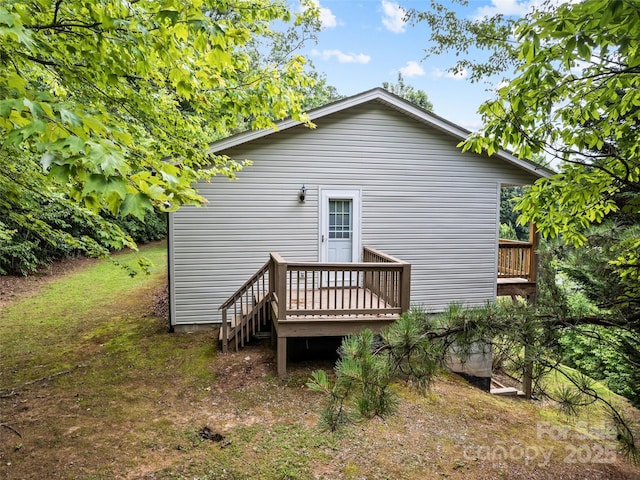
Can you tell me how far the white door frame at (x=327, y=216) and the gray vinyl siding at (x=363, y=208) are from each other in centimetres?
10

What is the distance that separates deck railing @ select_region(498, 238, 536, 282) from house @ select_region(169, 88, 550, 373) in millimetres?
1061

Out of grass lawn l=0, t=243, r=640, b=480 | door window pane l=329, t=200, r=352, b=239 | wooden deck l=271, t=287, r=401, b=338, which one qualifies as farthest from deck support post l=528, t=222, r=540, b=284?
wooden deck l=271, t=287, r=401, b=338

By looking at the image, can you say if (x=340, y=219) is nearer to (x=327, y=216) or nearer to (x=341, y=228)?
(x=341, y=228)

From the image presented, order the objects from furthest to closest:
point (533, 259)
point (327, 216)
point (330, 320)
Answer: point (533, 259) → point (327, 216) → point (330, 320)

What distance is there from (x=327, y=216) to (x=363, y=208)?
812 millimetres

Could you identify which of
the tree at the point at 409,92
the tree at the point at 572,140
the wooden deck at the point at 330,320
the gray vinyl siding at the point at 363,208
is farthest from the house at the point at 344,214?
the tree at the point at 409,92

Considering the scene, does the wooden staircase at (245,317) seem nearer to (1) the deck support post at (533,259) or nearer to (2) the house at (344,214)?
(2) the house at (344,214)

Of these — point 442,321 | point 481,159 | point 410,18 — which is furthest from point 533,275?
point 410,18

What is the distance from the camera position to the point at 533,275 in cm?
881

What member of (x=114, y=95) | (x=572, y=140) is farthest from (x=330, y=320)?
(x=114, y=95)

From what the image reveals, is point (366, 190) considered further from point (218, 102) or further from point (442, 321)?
point (442, 321)

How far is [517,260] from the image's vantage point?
360 inches

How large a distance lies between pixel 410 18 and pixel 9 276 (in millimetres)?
15517

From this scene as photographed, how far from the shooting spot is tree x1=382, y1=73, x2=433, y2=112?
3084 cm
